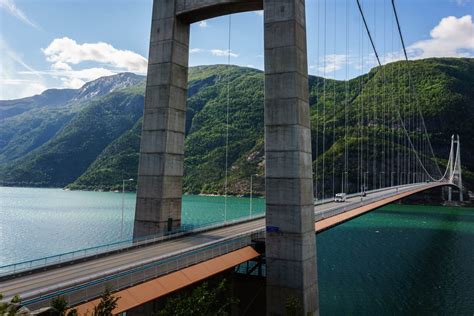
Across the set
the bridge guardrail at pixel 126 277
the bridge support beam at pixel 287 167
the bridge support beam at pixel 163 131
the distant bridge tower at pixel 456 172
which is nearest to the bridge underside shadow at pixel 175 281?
the bridge guardrail at pixel 126 277

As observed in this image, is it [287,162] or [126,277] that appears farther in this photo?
[287,162]

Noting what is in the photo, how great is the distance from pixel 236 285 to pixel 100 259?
11.0m

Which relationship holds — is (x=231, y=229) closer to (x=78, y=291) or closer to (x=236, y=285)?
(x=236, y=285)

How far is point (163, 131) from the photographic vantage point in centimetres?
3197

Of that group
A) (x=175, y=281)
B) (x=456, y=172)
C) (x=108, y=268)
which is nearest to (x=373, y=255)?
(x=175, y=281)

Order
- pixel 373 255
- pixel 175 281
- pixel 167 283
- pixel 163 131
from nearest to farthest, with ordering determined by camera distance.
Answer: pixel 167 283 < pixel 175 281 < pixel 163 131 < pixel 373 255

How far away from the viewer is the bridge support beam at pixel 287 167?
2700 centimetres

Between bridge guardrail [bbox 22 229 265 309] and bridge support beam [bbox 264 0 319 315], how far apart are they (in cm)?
407

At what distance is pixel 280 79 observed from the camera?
1094 inches

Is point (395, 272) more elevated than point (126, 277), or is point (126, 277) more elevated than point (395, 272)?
point (126, 277)

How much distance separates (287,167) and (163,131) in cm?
1107

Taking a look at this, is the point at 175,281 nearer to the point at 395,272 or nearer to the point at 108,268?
the point at 108,268

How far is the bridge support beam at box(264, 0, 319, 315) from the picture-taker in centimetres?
2700

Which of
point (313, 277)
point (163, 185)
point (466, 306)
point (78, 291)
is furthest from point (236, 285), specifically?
point (466, 306)
